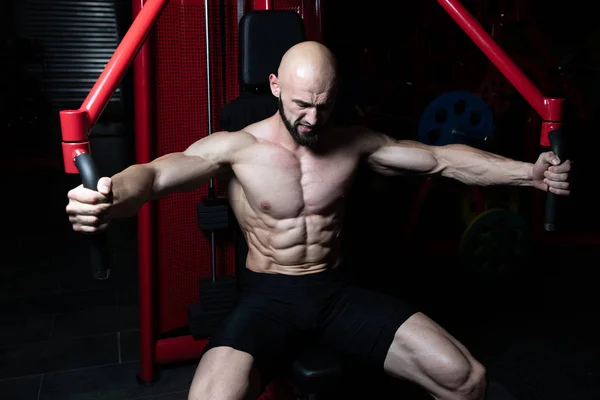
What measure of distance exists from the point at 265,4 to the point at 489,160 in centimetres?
A: 101

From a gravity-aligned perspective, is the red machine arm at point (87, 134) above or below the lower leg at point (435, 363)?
above

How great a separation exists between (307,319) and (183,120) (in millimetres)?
1014

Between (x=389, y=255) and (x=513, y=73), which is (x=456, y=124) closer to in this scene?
(x=389, y=255)

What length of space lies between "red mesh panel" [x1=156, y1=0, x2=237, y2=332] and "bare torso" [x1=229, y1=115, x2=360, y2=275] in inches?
24.0

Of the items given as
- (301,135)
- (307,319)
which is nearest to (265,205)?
(301,135)

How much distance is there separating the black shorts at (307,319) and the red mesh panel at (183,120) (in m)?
0.70

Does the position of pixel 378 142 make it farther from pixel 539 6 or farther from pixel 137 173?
pixel 539 6

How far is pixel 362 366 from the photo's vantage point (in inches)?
67.3

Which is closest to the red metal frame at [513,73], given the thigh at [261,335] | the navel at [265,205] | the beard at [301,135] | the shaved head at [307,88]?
the shaved head at [307,88]

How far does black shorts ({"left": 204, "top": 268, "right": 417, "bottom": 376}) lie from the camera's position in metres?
1.61

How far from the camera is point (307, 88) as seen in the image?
1.61 meters

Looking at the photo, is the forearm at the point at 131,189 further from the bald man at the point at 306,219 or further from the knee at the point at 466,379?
the knee at the point at 466,379

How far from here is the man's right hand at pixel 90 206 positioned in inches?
47.1

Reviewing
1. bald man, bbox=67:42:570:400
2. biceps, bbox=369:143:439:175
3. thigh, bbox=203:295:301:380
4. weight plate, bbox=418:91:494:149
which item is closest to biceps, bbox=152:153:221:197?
bald man, bbox=67:42:570:400
